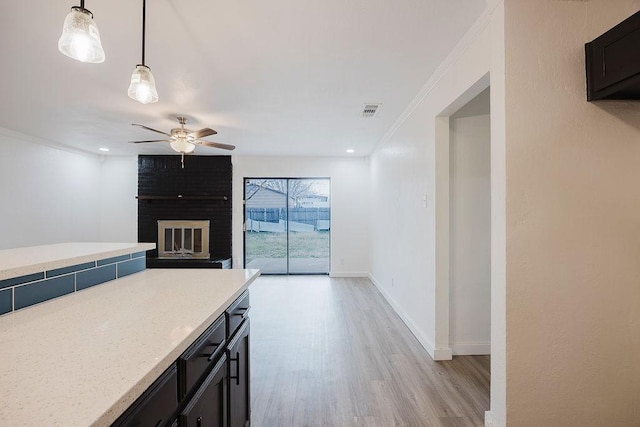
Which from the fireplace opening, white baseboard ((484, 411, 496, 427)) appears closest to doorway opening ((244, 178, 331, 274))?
the fireplace opening

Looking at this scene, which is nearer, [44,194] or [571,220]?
[571,220]

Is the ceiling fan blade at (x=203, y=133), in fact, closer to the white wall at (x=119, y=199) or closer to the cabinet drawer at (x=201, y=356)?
the cabinet drawer at (x=201, y=356)

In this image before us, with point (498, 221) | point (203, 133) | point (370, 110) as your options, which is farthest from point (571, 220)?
point (203, 133)

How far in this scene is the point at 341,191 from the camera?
6.51 m

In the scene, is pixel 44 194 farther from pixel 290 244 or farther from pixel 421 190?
pixel 421 190

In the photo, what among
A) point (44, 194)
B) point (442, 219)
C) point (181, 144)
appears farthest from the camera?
point (44, 194)

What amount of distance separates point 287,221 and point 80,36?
552cm

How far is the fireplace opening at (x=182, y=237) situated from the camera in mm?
6336

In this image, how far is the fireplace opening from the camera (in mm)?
6336

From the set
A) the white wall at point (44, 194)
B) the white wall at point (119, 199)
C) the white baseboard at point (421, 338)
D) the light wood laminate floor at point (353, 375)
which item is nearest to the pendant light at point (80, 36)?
the light wood laminate floor at point (353, 375)

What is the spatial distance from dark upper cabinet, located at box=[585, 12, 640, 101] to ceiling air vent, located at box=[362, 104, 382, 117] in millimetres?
2041

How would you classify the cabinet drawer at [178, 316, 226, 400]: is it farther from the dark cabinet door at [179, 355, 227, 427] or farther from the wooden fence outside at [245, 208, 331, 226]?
the wooden fence outside at [245, 208, 331, 226]

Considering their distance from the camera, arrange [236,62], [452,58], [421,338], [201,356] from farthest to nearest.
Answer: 1. [421,338]
2. [236,62]
3. [452,58]
4. [201,356]

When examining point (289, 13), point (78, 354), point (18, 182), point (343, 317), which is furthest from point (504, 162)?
point (18, 182)
